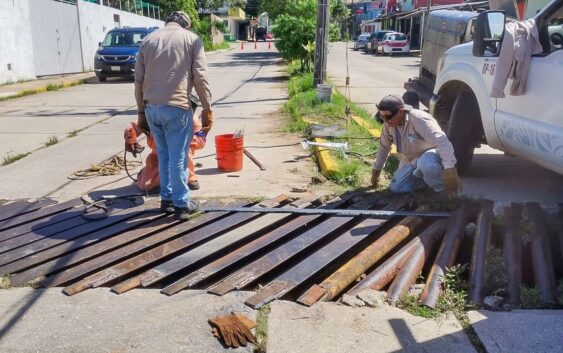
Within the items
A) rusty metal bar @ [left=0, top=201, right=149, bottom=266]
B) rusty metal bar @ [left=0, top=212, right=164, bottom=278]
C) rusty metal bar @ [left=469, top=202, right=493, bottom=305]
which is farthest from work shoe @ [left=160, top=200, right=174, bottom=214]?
rusty metal bar @ [left=469, top=202, right=493, bottom=305]

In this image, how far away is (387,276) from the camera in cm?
387

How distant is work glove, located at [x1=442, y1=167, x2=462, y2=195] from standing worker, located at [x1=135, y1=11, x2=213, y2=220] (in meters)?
2.20

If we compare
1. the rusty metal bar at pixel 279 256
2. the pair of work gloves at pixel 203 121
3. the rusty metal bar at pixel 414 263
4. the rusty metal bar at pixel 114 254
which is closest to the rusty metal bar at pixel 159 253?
the rusty metal bar at pixel 114 254

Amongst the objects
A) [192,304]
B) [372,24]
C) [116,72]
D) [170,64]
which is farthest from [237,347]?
[372,24]

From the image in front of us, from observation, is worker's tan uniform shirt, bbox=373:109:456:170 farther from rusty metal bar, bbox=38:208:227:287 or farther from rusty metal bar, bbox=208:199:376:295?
rusty metal bar, bbox=38:208:227:287

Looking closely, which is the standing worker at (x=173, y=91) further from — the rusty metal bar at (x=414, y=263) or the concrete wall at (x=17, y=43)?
the concrete wall at (x=17, y=43)

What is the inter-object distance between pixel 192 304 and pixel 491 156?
523 cm

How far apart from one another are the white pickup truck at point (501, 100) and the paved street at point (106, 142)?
67.3 inches

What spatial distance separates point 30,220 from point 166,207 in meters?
1.25

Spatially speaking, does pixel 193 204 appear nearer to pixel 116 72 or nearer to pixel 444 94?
pixel 444 94

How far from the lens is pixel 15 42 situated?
18.3 meters

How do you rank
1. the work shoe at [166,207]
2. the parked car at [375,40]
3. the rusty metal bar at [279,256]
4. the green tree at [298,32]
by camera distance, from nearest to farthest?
the rusty metal bar at [279,256]
the work shoe at [166,207]
the green tree at [298,32]
the parked car at [375,40]

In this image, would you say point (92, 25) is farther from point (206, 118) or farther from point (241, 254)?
point (241, 254)

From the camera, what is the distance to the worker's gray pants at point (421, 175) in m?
5.09
